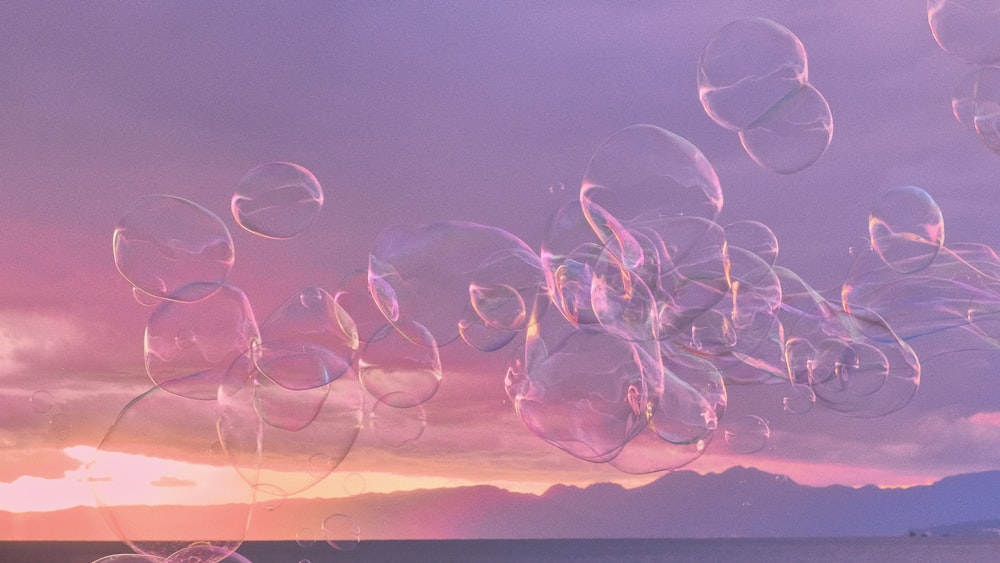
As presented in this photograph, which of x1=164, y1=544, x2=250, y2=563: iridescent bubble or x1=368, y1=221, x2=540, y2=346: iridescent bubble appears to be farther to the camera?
x1=368, y1=221, x2=540, y2=346: iridescent bubble

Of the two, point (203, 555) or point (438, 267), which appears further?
point (438, 267)

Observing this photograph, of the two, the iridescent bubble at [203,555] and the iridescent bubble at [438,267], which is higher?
the iridescent bubble at [438,267]

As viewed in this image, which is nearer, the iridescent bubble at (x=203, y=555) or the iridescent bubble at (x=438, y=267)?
the iridescent bubble at (x=203, y=555)

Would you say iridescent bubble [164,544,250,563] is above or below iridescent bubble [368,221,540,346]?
below

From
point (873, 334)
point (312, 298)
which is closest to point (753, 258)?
point (873, 334)

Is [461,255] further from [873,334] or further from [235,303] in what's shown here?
[873,334]

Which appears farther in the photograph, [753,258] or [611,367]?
[753,258]

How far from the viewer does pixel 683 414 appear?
10.1 metres

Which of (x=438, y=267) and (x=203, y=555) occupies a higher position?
(x=438, y=267)

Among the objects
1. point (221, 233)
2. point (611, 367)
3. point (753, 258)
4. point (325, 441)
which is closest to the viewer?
point (611, 367)

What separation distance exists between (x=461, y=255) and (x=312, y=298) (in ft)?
6.53

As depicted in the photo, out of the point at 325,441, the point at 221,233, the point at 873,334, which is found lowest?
the point at 325,441

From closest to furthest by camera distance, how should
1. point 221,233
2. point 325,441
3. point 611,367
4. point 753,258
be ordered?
point 611,367
point 325,441
point 753,258
point 221,233

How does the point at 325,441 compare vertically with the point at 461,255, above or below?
below
